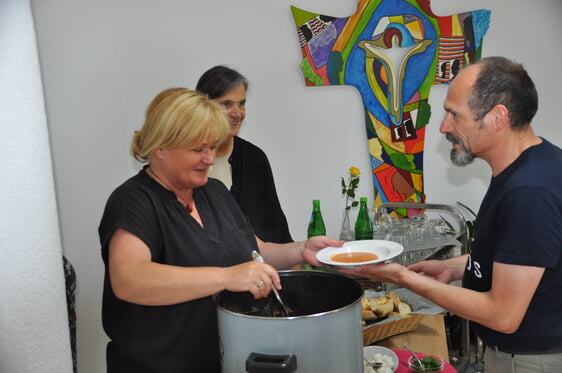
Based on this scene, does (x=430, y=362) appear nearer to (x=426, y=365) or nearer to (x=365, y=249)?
(x=426, y=365)

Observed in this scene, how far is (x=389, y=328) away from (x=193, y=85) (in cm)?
170

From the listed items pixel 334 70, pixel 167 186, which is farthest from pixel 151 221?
pixel 334 70

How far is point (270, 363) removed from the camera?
2.49ft

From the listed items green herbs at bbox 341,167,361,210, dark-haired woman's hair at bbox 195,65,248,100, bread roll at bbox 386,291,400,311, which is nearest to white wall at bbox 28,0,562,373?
green herbs at bbox 341,167,361,210

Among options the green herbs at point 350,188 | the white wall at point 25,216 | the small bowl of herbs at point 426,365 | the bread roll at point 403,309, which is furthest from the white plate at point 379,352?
the green herbs at point 350,188

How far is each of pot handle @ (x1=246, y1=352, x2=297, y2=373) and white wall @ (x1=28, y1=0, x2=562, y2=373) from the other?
1.79m

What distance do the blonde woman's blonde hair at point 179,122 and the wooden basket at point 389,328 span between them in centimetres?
70

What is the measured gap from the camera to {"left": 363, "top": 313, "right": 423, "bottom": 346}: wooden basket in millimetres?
1367

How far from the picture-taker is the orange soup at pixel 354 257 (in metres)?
1.25

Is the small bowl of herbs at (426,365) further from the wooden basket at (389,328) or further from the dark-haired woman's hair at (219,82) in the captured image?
the dark-haired woman's hair at (219,82)

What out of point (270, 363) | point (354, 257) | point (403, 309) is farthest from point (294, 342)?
point (403, 309)

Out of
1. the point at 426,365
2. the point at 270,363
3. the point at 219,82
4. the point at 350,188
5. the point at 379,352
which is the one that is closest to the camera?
the point at 270,363

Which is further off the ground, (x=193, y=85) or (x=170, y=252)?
(x=193, y=85)

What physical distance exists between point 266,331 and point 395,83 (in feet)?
7.09
